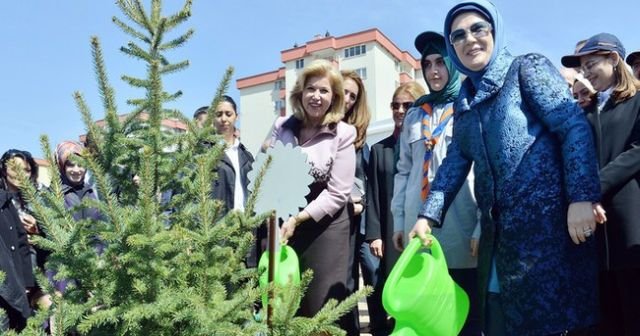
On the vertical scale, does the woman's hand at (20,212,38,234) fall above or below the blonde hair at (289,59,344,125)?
below

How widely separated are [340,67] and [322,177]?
3358cm

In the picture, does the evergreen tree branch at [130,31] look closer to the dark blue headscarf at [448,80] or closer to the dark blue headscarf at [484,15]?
the dark blue headscarf at [484,15]

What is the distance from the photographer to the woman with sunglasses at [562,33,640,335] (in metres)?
2.52

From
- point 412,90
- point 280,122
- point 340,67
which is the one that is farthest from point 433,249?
point 340,67

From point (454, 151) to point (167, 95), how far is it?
4.43 feet

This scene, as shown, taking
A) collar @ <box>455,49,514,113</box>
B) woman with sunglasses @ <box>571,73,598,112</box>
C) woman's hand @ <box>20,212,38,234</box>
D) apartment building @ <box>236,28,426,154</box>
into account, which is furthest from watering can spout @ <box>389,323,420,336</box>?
apartment building @ <box>236,28,426,154</box>

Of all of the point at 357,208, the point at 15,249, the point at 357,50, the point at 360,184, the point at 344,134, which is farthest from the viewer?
the point at 357,50

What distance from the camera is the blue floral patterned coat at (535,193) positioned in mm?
2027

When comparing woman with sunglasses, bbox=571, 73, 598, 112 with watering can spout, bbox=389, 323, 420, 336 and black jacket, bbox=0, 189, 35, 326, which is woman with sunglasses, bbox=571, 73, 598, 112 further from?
black jacket, bbox=0, 189, 35, 326

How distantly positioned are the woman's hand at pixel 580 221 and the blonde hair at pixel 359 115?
82.0 inches

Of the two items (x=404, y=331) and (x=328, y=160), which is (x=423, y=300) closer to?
(x=404, y=331)

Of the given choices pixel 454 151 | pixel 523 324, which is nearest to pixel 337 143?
pixel 454 151

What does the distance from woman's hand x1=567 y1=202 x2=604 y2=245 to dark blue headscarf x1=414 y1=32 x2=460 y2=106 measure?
1284mm

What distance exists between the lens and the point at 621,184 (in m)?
2.51
